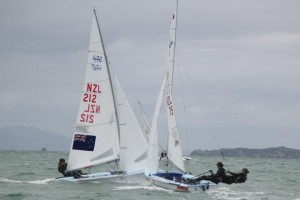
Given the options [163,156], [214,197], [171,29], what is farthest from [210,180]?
[171,29]

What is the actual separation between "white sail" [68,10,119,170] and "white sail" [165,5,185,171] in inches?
129

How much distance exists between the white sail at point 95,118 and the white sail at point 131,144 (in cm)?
43

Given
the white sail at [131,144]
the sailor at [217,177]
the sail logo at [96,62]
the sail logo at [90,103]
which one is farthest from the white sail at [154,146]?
the sail logo at [96,62]

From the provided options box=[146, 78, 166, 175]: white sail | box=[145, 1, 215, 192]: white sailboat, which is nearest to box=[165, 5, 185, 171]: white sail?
box=[145, 1, 215, 192]: white sailboat

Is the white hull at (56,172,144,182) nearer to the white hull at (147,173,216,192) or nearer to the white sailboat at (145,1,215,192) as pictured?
the white sailboat at (145,1,215,192)

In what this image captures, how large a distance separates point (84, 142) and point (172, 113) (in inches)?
189

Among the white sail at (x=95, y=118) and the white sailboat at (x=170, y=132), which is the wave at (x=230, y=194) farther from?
the white sail at (x=95, y=118)

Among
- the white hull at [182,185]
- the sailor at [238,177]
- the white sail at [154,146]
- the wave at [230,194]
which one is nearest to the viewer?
the sailor at [238,177]

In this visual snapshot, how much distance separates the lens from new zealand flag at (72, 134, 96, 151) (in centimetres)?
2996

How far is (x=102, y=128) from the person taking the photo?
99.1 ft

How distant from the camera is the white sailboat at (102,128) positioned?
29.6 meters

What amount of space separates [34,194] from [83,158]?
4.68 meters

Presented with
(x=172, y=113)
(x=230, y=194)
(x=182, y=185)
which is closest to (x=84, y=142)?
(x=172, y=113)

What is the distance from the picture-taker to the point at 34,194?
26.0m
